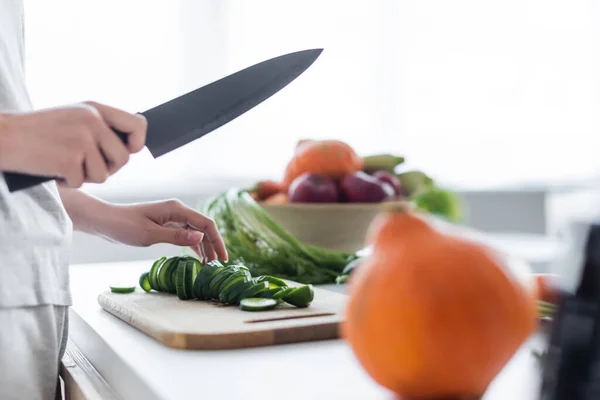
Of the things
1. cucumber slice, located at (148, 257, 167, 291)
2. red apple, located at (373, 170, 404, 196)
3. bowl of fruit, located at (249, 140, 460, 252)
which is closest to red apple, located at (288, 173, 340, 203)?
bowl of fruit, located at (249, 140, 460, 252)

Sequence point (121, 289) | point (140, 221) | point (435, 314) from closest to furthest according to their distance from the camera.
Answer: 1. point (435, 314)
2. point (121, 289)
3. point (140, 221)

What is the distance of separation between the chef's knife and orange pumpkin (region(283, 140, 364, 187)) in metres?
0.28

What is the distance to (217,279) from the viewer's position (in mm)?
822

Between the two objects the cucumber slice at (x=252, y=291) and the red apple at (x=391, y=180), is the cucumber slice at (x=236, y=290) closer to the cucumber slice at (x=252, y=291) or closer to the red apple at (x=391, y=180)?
the cucumber slice at (x=252, y=291)

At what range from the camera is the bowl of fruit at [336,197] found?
1.20 m

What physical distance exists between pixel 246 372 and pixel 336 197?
66cm

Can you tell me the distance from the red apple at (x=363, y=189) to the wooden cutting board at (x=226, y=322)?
0.39m

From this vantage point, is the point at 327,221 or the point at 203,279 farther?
the point at 327,221

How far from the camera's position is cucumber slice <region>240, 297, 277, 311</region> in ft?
2.50

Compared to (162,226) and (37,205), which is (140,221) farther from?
(37,205)

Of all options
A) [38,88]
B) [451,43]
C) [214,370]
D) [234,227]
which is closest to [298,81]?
[451,43]

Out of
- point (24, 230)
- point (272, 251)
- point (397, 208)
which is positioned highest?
point (397, 208)

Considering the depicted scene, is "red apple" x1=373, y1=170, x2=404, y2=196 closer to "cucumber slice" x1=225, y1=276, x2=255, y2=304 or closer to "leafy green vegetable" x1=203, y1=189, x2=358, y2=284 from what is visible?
"leafy green vegetable" x1=203, y1=189, x2=358, y2=284

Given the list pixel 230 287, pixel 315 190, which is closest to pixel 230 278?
pixel 230 287
